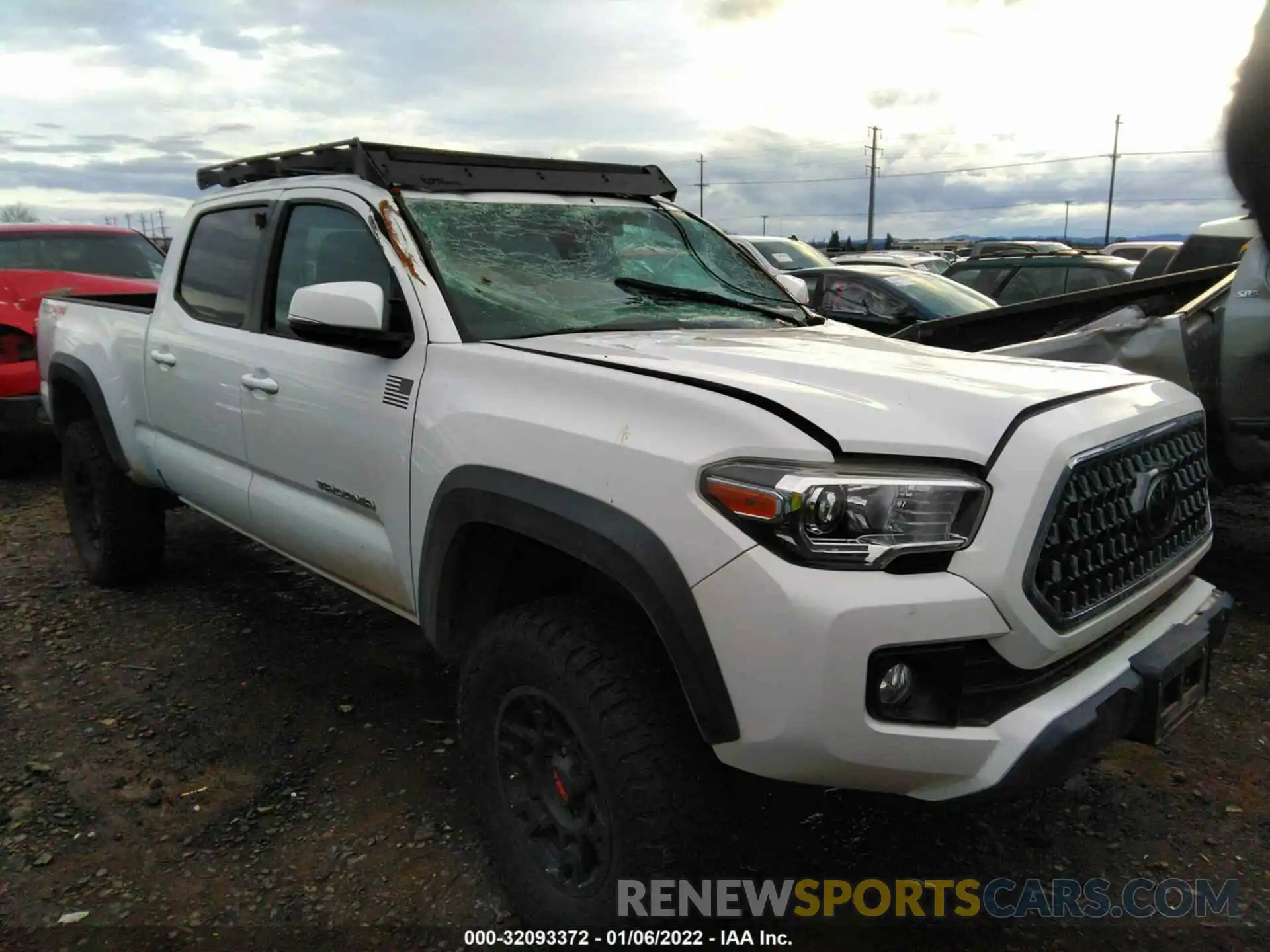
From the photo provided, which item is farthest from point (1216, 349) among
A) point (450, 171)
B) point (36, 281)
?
point (36, 281)

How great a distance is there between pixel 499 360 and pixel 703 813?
3.93 feet

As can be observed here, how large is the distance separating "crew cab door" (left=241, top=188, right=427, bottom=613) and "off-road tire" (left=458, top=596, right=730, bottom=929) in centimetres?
63

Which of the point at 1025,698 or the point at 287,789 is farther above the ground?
the point at 1025,698

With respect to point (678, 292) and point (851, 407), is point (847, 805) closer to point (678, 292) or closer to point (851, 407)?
point (851, 407)

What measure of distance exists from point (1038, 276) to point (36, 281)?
9.13 meters

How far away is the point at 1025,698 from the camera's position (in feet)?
6.39

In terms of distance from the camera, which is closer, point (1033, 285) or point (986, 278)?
point (1033, 285)

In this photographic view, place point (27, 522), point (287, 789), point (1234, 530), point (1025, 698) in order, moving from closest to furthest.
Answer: point (1025, 698), point (287, 789), point (1234, 530), point (27, 522)

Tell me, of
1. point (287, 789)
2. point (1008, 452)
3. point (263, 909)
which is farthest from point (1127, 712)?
point (287, 789)

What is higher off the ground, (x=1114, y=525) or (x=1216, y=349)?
(x=1216, y=349)

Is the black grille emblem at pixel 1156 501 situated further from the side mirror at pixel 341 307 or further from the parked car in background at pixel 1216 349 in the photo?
the side mirror at pixel 341 307

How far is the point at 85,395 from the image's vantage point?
4.74m

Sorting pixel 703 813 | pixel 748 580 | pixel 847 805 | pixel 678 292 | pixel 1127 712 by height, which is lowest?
pixel 847 805

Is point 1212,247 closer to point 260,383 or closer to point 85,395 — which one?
point 260,383
